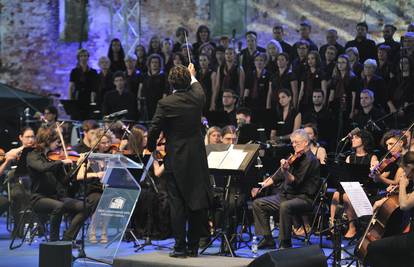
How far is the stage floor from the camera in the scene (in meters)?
6.70

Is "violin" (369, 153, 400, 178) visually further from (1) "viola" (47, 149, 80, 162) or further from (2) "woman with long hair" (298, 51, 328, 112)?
(2) "woman with long hair" (298, 51, 328, 112)

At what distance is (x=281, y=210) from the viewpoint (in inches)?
362

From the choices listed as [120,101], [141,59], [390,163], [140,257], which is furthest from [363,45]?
[140,257]

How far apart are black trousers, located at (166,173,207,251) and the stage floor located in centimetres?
16

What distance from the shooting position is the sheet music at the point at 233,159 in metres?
8.25

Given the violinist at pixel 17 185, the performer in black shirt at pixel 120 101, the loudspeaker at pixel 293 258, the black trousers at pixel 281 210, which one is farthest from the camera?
the performer in black shirt at pixel 120 101

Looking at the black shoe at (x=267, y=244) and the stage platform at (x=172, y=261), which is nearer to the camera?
the stage platform at (x=172, y=261)

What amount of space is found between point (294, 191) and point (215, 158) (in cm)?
148

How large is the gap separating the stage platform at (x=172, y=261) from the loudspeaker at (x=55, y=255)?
0.59 m

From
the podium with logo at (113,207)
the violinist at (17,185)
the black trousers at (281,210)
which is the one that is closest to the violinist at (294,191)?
the black trousers at (281,210)

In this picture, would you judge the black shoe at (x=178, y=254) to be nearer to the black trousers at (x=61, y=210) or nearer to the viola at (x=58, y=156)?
the black trousers at (x=61, y=210)

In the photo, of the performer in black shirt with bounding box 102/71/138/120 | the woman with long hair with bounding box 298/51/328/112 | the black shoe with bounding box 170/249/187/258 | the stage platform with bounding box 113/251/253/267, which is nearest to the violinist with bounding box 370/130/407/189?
the stage platform with bounding box 113/251/253/267

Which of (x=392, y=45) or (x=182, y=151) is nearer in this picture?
(x=182, y=151)

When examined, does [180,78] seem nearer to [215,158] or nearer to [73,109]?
[215,158]
